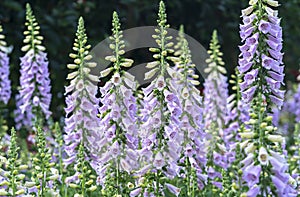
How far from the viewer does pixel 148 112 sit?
480cm

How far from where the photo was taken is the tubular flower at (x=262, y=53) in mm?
4574

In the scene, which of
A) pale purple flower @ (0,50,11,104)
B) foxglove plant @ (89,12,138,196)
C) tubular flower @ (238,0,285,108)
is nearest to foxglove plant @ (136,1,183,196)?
foxglove plant @ (89,12,138,196)

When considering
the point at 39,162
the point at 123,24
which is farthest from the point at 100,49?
the point at 39,162

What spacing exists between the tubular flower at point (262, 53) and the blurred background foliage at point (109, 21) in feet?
17.3

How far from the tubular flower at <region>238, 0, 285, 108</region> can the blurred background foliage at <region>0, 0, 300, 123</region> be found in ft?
17.3

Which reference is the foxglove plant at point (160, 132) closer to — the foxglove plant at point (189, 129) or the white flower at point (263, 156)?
the foxglove plant at point (189, 129)

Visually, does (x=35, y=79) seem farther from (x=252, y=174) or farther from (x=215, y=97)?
(x=252, y=174)

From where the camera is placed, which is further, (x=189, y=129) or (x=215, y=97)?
(x=215, y=97)

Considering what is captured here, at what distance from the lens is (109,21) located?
35.6ft

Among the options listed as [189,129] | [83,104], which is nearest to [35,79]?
[83,104]

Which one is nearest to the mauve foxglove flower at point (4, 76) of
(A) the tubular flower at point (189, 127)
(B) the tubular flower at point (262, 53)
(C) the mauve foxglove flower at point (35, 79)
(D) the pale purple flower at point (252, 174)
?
(C) the mauve foxglove flower at point (35, 79)

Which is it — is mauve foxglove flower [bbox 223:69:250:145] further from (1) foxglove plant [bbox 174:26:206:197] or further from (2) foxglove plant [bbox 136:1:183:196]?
(2) foxglove plant [bbox 136:1:183:196]

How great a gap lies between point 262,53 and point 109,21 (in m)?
6.53

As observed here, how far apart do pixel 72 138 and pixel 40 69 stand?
2056mm
